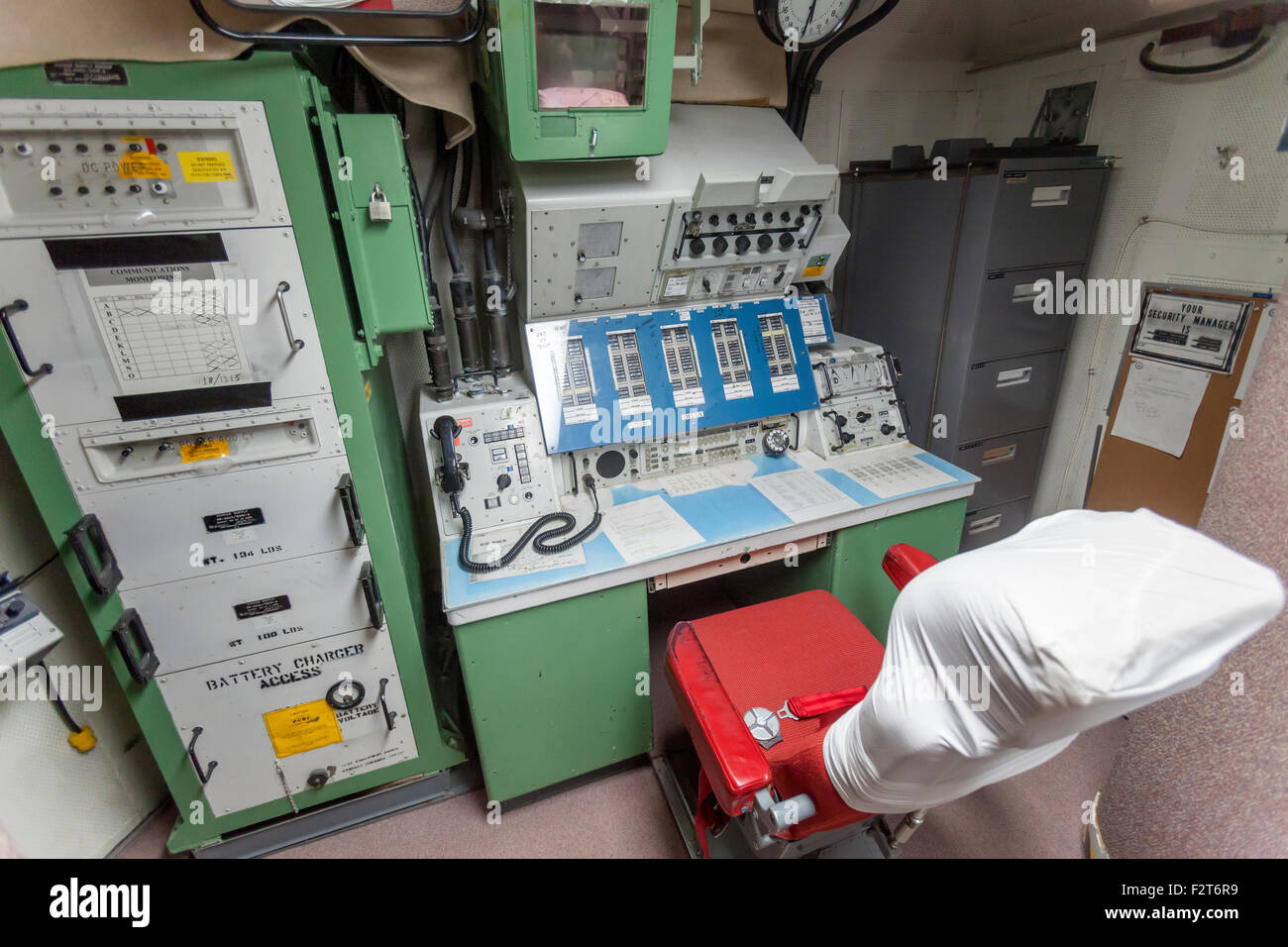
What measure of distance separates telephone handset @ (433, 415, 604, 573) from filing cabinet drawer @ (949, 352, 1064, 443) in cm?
192

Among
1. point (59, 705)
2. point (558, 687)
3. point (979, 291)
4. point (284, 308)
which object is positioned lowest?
point (558, 687)

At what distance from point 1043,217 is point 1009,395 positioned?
30.8 inches

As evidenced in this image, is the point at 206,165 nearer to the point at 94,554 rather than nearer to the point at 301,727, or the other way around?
the point at 94,554

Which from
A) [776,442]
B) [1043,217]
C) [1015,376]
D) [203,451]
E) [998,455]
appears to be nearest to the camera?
[203,451]

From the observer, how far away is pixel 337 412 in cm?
156

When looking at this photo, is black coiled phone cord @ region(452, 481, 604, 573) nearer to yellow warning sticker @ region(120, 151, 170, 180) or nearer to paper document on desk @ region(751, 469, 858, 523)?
paper document on desk @ region(751, 469, 858, 523)

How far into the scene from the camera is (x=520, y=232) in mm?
1966

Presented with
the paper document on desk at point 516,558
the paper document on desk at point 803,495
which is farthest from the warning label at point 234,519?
the paper document on desk at point 803,495

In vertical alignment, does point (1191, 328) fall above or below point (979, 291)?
below

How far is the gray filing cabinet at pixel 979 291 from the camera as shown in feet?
7.92

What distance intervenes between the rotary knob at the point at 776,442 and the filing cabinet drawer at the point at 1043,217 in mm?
1158

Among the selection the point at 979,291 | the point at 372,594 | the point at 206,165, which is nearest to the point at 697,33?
the point at 206,165

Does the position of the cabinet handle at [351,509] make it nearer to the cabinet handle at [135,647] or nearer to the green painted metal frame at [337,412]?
the green painted metal frame at [337,412]
